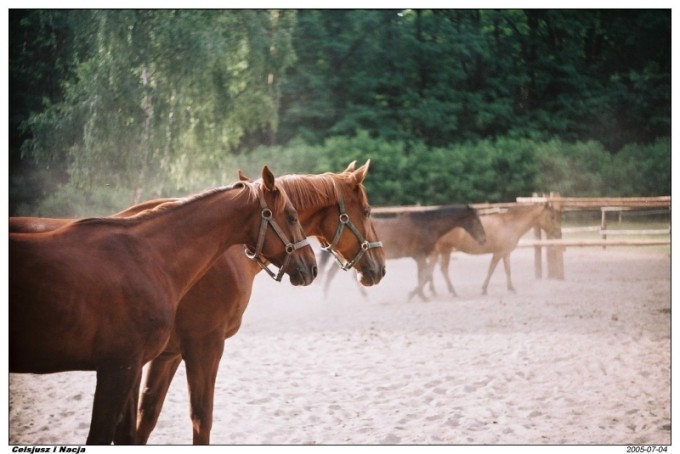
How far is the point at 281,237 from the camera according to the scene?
67.7 inches

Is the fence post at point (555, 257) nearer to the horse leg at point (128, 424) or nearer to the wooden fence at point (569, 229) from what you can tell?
the wooden fence at point (569, 229)

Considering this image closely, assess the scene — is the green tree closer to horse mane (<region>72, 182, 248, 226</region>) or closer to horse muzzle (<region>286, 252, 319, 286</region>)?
horse mane (<region>72, 182, 248, 226</region>)

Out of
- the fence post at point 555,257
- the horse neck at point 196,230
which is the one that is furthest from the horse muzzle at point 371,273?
the fence post at point 555,257

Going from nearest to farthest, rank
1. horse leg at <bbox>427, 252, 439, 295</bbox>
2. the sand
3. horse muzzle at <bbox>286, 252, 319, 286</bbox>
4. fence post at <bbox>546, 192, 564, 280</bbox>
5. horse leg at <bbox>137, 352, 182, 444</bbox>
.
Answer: horse muzzle at <bbox>286, 252, 319, 286</bbox> → horse leg at <bbox>137, 352, 182, 444</bbox> → the sand → horse leg at <bbox>427, 252, 439, 295</bbox> → fence post at <bbox>546, 192, 564, 280</bbox>

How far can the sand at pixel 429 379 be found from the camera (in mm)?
2934

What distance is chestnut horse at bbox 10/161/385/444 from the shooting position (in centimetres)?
197

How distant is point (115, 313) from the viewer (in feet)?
4.97

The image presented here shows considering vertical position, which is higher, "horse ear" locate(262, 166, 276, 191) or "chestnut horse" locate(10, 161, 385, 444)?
"horse ear" locate(262, 166, 276, 191)

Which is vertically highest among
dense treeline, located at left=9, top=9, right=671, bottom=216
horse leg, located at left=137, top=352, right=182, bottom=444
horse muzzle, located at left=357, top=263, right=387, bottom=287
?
dense treeline, located at left=9, top=9, right=671, bottom=216

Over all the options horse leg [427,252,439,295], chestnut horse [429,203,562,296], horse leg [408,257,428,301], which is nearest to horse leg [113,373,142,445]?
horse leg [408,257,428,301]

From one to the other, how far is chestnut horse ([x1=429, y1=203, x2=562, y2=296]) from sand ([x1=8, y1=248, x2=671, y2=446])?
67 cm

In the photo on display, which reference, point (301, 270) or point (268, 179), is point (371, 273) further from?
point (268, 179)

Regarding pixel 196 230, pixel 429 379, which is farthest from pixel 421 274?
pixel 196 230

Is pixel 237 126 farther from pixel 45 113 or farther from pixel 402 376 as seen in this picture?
pixel 402 376
